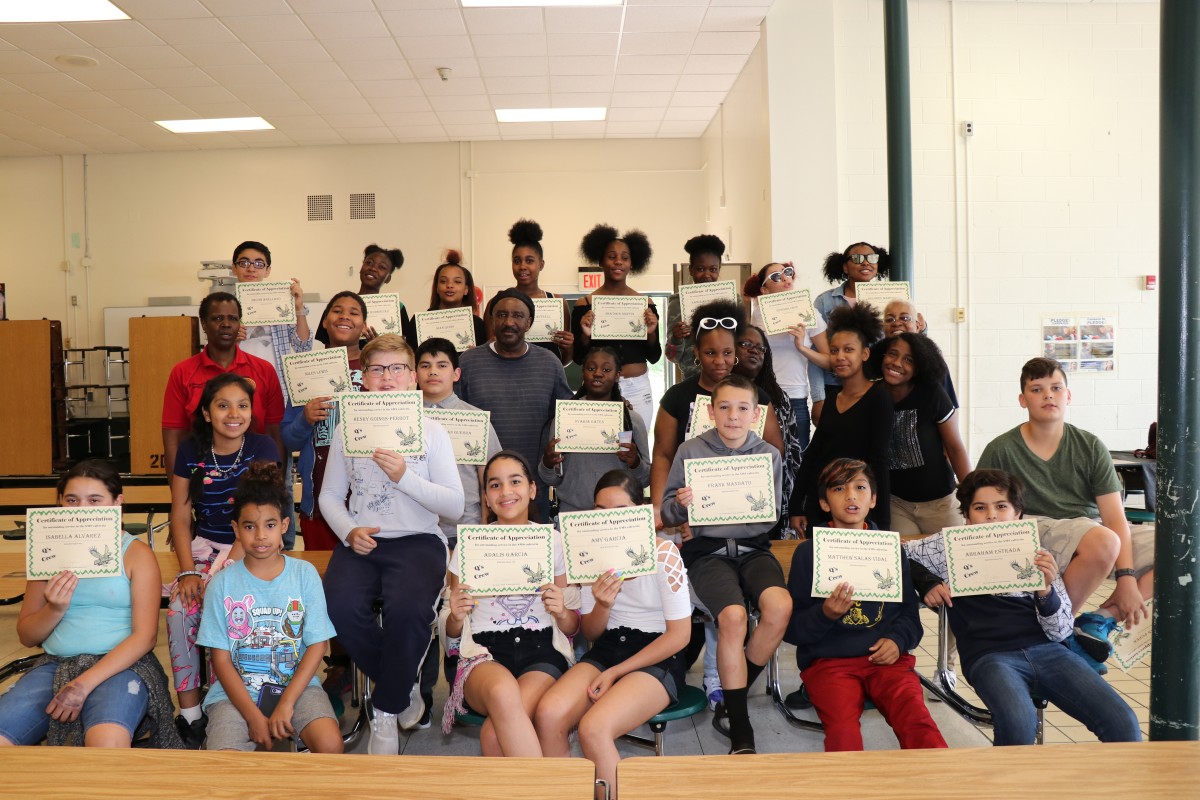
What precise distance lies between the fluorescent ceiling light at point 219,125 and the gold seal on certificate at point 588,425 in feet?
24.4

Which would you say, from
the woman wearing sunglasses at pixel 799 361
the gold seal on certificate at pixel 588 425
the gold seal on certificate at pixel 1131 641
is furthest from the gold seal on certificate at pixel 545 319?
the gold seal on certificate at pixel 1131 641

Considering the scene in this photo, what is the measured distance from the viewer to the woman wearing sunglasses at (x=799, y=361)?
14.7 feet

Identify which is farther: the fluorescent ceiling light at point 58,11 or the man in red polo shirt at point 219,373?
the fluorescent ceiling light at point 58,11

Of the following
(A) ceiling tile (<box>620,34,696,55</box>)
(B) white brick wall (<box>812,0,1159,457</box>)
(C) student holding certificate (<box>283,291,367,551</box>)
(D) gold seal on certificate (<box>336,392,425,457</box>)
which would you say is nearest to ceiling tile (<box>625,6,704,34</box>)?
(A) ceiling tile (<box>620,34,696,55</box>)

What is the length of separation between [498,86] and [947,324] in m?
4.68

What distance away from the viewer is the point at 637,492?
303cm

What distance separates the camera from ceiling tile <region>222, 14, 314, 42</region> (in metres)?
6.66

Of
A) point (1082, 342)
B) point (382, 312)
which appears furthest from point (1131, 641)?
point (1082, 342)

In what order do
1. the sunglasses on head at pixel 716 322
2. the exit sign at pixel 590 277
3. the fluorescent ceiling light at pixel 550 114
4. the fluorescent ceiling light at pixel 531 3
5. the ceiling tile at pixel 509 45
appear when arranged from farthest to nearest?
1. the exit sign at pixel 590 277
2. the fluorescent ceiling light at pixel 550 114
3. the ceiling tile at pixel 509 45
4. the fluorescent ceiling light at pixel 531 3
5. the sunglasses on head at pixel 716 322

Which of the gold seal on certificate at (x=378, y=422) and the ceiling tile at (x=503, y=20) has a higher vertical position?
the ceiling tile at (x=503, y=20)

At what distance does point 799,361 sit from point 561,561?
2210 millimetres

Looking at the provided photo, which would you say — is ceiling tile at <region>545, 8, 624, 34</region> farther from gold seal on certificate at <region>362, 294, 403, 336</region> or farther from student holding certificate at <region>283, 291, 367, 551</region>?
student holding certificate at <region>283, 291, 367, 551</region>

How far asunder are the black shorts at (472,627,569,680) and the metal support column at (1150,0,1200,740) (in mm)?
1637

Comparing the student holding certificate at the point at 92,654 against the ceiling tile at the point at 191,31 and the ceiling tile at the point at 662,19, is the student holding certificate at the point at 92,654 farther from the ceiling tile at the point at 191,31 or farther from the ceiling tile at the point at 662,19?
the ceiling tile at the point at 662,19
